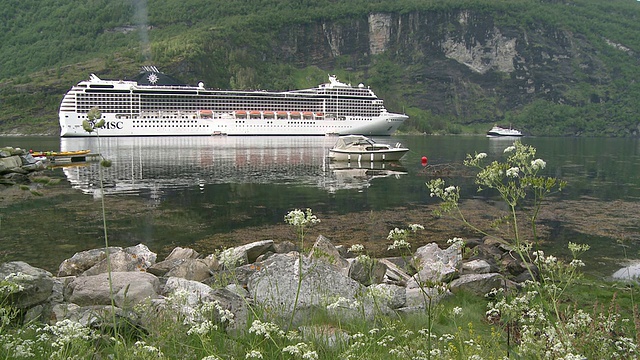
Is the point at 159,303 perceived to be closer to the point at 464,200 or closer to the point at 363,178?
the point at 464,200

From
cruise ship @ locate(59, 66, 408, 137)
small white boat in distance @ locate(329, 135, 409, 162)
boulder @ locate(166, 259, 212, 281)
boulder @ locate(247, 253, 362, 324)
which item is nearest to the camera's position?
boulder @ locate(247, 253, 362, 324)

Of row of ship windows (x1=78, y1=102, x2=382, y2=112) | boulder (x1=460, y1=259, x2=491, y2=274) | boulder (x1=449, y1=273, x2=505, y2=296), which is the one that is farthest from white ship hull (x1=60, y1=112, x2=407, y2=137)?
boulder (x1=449, y1=273, x2=505, y2=296)

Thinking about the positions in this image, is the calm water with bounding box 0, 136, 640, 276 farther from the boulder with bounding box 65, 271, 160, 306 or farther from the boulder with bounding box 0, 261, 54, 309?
the boulder with bounding box 0, 261, 54, 309

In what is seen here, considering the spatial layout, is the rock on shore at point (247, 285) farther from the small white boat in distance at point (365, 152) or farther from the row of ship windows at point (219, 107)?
the row of ship windows at point (219, 107)

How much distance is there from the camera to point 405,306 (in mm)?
6645

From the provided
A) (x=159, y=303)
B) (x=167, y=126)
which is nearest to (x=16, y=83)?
(x=167, y=126)

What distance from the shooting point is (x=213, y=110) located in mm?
100062

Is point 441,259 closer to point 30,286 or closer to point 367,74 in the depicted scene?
point 30,286

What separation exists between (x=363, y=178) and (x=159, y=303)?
22678 mm

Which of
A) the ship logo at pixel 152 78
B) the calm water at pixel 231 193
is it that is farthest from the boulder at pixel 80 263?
the ship logo at pixel 152 78

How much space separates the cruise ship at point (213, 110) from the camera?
91.8 m

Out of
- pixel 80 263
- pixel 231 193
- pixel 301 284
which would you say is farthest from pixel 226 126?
pixel 301 284

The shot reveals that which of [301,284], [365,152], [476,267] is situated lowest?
[476,267]

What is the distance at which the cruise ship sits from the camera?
3615 inches
